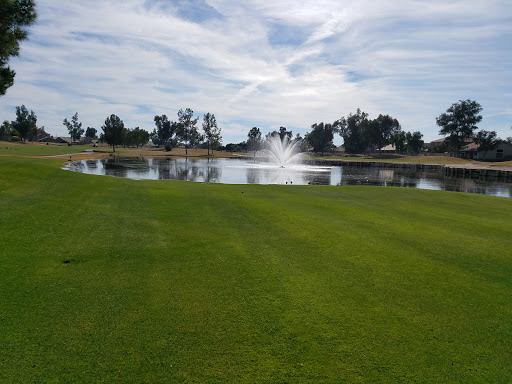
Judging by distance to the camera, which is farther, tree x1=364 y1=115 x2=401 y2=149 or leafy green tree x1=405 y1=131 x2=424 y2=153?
tree x1=364 y1=115 x2=401 y2=149

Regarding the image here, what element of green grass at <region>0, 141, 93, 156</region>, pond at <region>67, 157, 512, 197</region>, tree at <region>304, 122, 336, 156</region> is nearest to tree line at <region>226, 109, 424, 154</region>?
tree at <region>304, 122, 336, 156</region>

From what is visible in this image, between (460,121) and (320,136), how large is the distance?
6358 cm

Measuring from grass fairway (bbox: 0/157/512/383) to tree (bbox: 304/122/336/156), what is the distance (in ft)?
527

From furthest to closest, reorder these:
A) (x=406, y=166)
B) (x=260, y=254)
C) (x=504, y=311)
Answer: (x=406, y=166), (x=260, y=254), (x=504, y=311)

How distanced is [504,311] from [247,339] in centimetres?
514

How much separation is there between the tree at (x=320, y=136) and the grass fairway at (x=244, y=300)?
160596mm

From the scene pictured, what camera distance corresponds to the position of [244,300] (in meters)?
6.36

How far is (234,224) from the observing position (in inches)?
476

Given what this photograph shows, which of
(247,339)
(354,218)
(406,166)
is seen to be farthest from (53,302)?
(406,166)

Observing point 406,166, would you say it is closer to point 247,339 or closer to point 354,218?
point 354,218

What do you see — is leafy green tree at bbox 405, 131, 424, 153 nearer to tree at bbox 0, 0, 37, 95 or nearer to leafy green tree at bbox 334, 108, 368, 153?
leafy green tree at bbox 334, 108, 368, 153

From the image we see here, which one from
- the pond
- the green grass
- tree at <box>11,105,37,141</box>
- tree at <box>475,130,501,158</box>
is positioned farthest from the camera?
tree at <box>11,105,37,141</box>

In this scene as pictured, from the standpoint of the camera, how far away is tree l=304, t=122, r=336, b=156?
16850 cm

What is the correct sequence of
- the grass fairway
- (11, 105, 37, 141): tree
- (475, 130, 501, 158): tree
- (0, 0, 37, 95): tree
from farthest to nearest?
1. (11, 105, 37, 141): tree
2. (475, 130, 501, 158): tree
3. (0, 0, 37, 95): tree
4. the grass fairway
